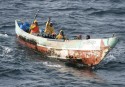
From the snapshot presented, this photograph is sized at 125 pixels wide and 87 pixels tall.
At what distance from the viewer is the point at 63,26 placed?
4400 centimetres

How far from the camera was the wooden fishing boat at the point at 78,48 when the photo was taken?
3209cm

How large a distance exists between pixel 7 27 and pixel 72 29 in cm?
612

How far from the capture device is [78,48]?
33.2 metres

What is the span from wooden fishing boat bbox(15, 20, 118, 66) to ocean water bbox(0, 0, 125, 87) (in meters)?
0.61

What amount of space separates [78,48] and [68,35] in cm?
803

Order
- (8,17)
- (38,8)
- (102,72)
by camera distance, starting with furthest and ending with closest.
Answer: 1. (38,8)
2. (8,17)
3. (102,72)

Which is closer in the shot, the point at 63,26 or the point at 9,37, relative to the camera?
the point at 9,37

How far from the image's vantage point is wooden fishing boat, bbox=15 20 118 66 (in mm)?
32094

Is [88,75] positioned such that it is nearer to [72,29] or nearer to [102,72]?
[102,72]

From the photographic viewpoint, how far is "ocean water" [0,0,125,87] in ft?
100

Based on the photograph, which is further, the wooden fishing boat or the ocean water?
the wooden fishing boat

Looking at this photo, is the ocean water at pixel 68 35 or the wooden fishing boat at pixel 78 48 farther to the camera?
the wooden fishing boat at pixel 78 48

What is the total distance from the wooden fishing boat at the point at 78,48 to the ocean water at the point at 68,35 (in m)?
0.61

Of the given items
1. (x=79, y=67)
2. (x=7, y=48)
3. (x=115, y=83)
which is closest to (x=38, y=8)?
(x=7, y=48)
